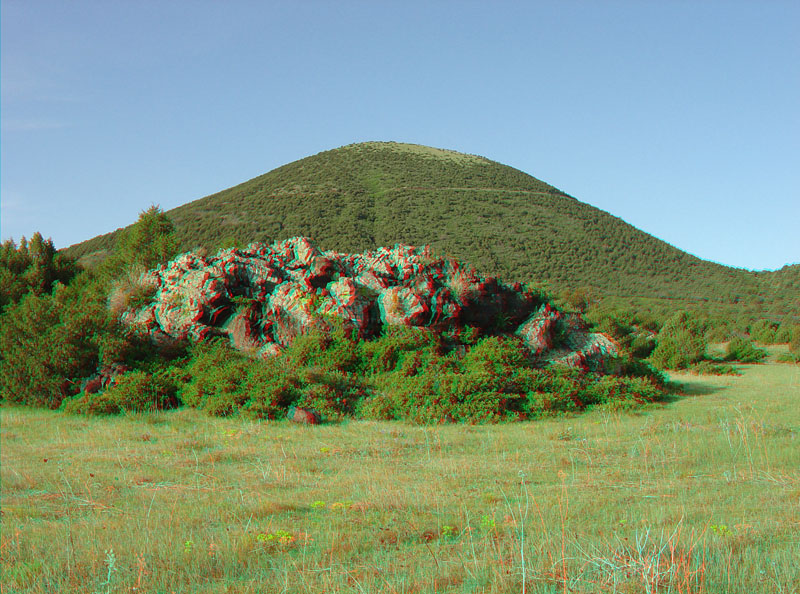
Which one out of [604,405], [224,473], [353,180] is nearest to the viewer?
[224,473]

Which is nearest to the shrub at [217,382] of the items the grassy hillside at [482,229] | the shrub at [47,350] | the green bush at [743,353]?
the shrub at [47,350]

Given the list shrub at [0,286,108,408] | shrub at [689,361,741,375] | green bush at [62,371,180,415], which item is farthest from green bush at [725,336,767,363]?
shrub at [0,286,108,408]

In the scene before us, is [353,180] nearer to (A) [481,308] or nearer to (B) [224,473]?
(A) [481,308]

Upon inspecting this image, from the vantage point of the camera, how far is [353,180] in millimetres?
75688

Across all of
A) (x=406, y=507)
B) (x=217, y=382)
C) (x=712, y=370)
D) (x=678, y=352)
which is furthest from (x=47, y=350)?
(x=678, y=352)

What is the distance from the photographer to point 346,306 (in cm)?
1573

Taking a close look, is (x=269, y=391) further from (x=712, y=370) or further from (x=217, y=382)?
(x=712, y=370)

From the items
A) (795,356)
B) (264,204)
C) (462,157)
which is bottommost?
(795,356)

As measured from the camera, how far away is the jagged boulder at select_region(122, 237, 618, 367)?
51.9 ft

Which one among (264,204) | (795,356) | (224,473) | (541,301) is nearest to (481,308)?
(541,301)

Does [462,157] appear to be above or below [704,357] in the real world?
above

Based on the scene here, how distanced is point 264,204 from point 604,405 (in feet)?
182

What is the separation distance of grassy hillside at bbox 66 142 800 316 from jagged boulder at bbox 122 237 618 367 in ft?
97.8

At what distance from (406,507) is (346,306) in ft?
32.3
